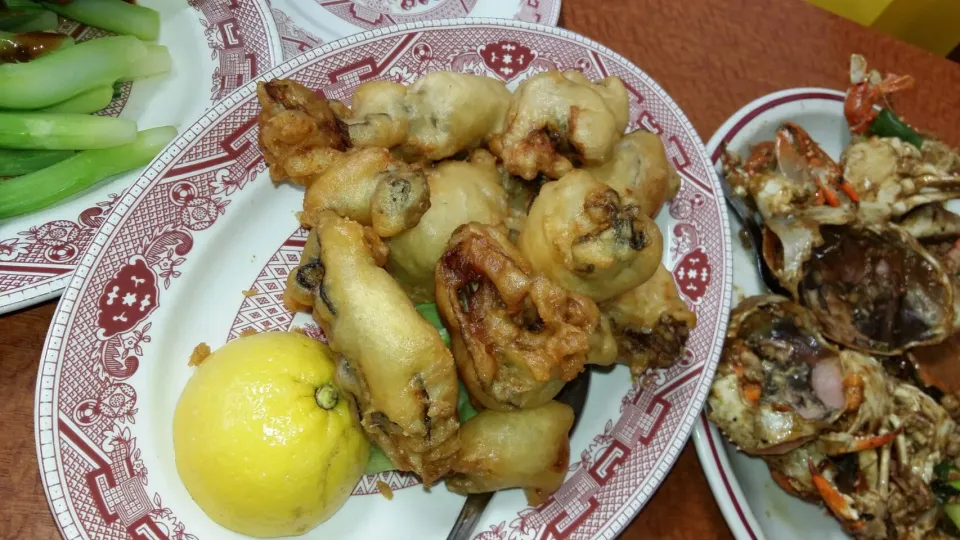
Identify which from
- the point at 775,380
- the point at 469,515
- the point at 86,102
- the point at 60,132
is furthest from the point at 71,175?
the point at 775,380

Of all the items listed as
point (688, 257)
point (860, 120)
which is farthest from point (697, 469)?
point (860, 120)

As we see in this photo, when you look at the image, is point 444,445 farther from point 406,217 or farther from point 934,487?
point 934,487

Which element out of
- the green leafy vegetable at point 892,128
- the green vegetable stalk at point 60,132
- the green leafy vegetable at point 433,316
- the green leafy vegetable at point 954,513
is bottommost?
the green leafy vegetable at point 954,513

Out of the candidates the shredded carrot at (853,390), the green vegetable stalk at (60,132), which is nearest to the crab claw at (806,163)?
the shredded carrot at (853,390)

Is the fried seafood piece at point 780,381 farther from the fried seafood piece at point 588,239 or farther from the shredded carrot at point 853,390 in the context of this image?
the fried seafood piece at point 588,239

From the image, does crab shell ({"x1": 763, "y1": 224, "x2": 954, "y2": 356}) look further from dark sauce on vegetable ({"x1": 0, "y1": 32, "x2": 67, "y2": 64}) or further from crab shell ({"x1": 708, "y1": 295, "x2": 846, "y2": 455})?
dark sauce on vegetable ({"x1": 0, "y1": 32, "x2": 67, "y2": 64})

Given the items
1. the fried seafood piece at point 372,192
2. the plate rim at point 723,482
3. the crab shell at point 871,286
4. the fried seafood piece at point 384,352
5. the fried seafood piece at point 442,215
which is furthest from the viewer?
the crab shell at point 871,286

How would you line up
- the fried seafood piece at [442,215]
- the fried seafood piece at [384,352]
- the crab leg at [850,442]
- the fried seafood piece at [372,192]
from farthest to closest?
the crab leg at [850,442] → the fried seafood piece at [442,215] → the fried seafood piece at [372,192] → the fried seafood piece at [384,352]
